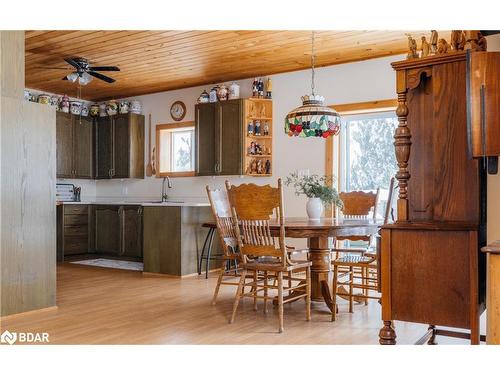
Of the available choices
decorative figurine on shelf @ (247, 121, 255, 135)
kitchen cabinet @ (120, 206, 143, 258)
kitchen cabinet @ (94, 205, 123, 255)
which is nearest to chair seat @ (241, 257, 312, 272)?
decorative figurine on shelf @ (247, 121, 255, 135)

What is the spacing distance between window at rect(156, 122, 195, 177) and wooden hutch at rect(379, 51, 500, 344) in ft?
15.9

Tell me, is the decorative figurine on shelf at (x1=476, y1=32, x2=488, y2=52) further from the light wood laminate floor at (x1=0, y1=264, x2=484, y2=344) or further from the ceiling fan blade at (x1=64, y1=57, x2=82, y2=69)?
the ceiling fan blade at (x1=64, y1=57, x2=82, y2=69)

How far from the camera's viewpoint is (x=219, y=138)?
6438mm

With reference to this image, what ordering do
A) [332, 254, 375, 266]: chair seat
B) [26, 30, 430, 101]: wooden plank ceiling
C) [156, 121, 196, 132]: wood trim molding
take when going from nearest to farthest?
[332, 254, 375, 266]: chair seat
[26, 30, 430, 101]: wooden plank ceiling
[156, 121, 196, 132]: wood trim molding

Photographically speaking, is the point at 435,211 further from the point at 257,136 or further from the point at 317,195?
the point at 257,136

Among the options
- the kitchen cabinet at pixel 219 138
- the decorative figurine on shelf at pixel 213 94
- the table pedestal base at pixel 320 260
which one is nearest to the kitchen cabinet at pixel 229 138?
the kitchen cabinet at pixel 219 138

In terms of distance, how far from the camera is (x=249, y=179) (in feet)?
21.3

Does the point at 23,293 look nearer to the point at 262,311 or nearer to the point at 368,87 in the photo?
the point at 262,311

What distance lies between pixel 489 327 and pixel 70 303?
11.1 feet

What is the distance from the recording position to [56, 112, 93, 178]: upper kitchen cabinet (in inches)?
288

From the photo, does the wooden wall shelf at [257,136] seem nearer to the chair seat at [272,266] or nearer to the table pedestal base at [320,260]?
the table pedestal base at [320,260]

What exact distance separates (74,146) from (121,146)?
727 millimetres

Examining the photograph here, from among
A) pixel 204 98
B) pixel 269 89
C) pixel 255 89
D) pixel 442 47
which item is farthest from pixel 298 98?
pixel 442 47
